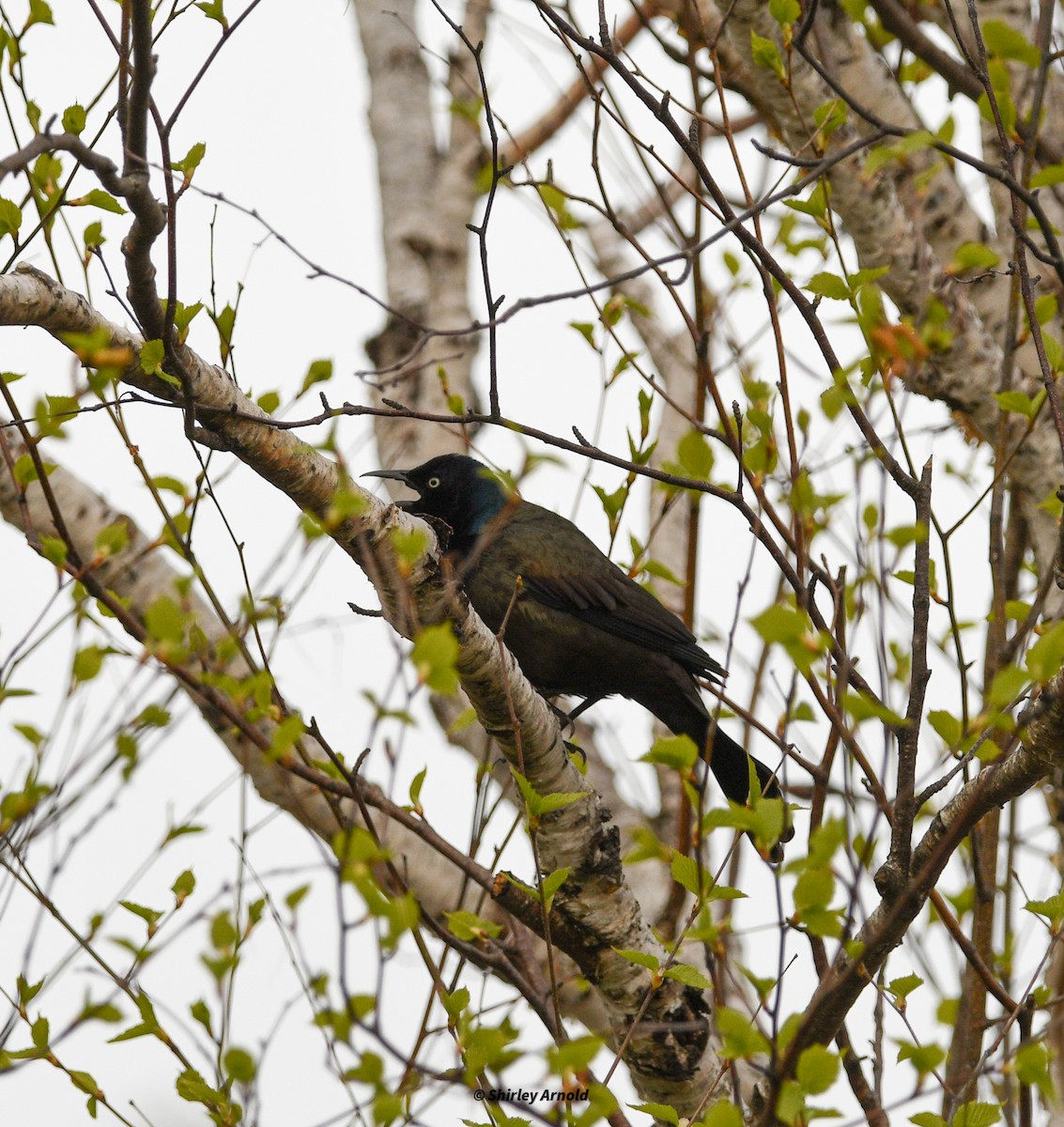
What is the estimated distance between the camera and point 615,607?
16.4 feet

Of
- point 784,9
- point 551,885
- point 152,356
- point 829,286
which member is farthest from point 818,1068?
point 784,9

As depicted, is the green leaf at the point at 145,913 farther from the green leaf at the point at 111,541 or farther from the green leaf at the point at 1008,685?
the green leaf at the point at 1008,685

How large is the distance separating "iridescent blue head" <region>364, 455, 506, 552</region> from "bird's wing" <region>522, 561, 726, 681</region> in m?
0.76

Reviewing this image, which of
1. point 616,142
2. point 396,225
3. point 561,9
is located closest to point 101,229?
point 561,9

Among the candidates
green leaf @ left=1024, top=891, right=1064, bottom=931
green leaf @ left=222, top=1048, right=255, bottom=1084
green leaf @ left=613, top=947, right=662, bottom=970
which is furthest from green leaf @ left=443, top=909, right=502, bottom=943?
green leaf @ left=1024, top=891, right=1064, bottom=931

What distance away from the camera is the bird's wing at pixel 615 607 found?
16.3ft

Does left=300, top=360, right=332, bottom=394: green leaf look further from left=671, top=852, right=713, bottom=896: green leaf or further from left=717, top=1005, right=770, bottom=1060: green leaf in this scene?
left=717, top=1005, right=770, bottom=1060: green leaf

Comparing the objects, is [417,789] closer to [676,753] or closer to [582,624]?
[676,753]

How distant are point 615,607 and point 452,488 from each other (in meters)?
1.11

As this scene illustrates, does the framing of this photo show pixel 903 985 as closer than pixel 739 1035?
No

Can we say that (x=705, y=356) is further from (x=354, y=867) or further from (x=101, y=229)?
(x=354, y=867)

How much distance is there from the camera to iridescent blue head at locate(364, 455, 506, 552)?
566 cm

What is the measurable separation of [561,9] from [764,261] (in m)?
1.34

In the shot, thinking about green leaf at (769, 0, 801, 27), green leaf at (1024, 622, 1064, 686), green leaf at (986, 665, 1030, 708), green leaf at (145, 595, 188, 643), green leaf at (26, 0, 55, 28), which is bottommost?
green leaf at (145, 595, 188, 643)
